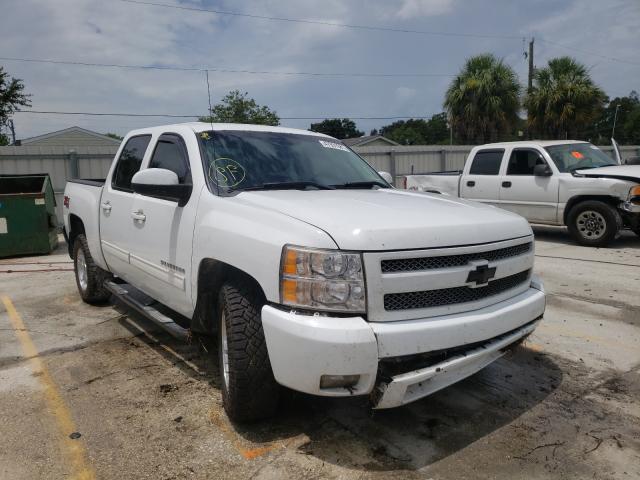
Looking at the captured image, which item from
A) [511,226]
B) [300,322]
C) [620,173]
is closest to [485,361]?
[511,226]

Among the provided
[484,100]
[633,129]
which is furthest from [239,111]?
[633,129]

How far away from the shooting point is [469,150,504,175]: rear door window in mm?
10500

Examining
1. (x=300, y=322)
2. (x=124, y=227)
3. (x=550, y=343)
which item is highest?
(x=124, y=227)

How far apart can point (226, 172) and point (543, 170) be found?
7.60 m

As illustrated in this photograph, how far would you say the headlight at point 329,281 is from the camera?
2.58 m

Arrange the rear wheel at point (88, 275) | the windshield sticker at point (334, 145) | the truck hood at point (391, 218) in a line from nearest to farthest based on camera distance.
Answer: the truck hood at point (391, 218)
the windshield sticker at point (334, 145)
the rear wheel at point (88, 275)

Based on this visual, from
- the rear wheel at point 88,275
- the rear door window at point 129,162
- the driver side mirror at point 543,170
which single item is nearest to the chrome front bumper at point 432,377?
the rear door window at point 129,162

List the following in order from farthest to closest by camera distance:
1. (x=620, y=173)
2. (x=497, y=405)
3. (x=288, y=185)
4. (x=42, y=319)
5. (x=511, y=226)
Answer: (x=620, y=173), (x=42, y=319), (x=288, y=185), (x=497, y=405), (x=511, y=226)

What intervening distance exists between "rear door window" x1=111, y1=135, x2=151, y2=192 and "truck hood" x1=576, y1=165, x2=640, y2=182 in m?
7.58

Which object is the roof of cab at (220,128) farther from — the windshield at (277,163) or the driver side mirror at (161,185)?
the driver side mirror at (161,185)

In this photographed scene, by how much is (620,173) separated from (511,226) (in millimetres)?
7021

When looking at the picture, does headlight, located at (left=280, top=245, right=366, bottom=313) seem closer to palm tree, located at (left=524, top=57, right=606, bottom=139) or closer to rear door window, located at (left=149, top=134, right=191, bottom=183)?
rear door window, located at (left=149, top=134, right=191, bottom=183)

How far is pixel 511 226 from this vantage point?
321 cm

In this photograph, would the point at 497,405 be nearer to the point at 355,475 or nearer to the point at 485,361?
the point at 485,361
